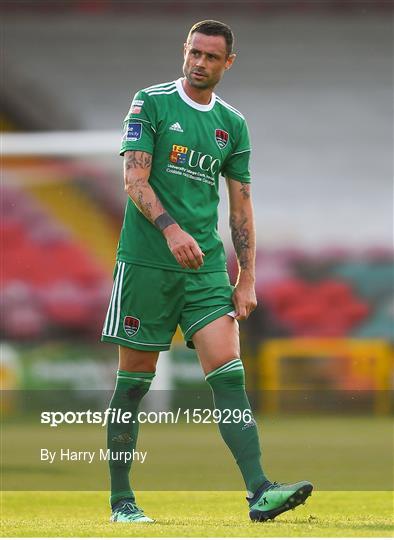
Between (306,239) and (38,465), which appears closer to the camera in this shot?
(38,465)

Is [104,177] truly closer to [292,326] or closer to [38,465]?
[292,326]

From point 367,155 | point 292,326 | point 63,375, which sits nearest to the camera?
point 63,375

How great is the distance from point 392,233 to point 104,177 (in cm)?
400

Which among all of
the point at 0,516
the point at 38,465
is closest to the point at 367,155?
the point at 38,465

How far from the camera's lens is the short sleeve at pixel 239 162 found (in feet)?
14.3

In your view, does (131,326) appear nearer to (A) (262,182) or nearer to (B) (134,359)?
(B) (134,359)

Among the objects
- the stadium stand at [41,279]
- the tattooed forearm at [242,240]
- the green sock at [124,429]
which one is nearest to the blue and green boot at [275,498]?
the green sock at [124,429]

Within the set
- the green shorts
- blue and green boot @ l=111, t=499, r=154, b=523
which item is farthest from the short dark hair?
blue and green boot @ l=111, t=499, r=154, b=523

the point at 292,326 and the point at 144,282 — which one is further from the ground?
the point at 144,282

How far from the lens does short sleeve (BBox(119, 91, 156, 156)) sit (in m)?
4.15

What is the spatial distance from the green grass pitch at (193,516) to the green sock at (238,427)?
162 millimetres

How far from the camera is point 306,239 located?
1485cm

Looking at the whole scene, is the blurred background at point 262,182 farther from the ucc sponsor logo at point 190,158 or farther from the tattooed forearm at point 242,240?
the ucc sponsor logo at point 190,158
